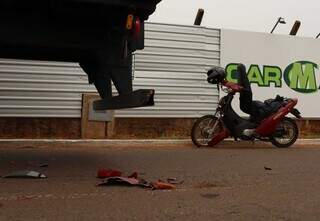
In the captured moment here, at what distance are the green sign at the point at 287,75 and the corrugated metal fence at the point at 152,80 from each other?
33.0 inches

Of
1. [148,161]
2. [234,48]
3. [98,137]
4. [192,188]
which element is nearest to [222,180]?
[192,188]

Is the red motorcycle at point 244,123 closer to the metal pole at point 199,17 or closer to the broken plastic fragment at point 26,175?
the metal pole at point 199,17

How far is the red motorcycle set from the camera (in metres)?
10.4

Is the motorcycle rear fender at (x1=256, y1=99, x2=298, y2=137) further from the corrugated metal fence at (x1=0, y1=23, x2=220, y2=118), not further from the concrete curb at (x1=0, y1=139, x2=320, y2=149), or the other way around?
the corrugated metal fence at (x1=0, y1=23, x2=220, y2=118)

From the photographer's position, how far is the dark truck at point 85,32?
5535 mm

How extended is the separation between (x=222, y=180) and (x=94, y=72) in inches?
78.5

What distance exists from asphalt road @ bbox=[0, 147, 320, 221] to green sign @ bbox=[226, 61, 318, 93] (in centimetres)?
495

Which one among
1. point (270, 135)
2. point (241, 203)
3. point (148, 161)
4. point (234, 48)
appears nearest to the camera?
point (241, 203)

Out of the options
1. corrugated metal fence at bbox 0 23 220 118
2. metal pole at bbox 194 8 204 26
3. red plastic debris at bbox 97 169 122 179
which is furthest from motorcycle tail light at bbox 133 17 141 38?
metal pole at bbox 194 8 204 26

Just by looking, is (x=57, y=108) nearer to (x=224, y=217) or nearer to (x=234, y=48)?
(x=234, y=48)

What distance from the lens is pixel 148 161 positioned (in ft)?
25.1

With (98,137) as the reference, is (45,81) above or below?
above

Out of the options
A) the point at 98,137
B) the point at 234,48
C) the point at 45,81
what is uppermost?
the point at 234,48

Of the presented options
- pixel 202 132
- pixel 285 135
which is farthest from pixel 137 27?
pixel 285 135
